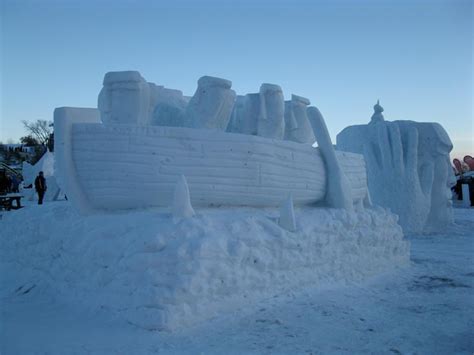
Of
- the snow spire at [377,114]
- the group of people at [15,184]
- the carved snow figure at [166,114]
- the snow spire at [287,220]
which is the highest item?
the snow spire at [377,114]

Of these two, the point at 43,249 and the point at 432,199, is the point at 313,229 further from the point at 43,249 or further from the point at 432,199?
the point at 432,199

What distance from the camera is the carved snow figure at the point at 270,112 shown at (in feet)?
20.0

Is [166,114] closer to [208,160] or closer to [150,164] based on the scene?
[208,160]

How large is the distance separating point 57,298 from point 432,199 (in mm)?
9921

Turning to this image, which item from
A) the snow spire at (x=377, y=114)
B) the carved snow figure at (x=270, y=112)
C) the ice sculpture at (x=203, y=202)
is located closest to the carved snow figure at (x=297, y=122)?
the ice sculpture at (x=203, y=202)

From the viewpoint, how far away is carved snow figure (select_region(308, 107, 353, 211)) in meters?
6.00

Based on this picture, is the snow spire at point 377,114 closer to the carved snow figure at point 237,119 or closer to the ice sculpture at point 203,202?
the ice sculpture at point 203,202

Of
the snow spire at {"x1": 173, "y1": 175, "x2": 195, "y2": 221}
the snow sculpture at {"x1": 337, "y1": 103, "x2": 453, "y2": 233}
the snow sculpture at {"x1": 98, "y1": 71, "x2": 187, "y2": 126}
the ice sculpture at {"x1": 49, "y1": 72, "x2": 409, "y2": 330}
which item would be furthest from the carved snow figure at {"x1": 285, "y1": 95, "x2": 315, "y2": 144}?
the snow sculpture at {"x1": 337, "y1": 103, "x2": 453, "y2": 233}

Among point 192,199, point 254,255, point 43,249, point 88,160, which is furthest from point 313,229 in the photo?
point 43,249

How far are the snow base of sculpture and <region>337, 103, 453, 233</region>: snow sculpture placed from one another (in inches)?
213

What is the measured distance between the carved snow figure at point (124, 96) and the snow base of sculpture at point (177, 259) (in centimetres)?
135

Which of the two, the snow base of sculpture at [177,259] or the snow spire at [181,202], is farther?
the snow spire at [181,202]

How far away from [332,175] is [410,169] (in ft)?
17.4

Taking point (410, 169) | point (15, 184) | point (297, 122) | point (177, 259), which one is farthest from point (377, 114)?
point (15, 184)
